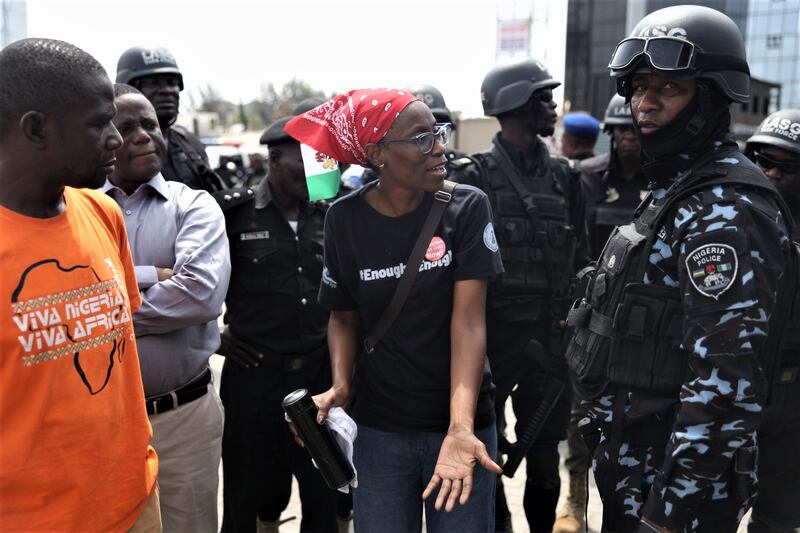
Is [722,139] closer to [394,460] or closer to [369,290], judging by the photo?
[369,290]

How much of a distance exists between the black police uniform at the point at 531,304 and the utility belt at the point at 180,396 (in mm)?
1493

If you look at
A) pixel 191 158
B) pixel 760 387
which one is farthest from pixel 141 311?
pixel 760 387

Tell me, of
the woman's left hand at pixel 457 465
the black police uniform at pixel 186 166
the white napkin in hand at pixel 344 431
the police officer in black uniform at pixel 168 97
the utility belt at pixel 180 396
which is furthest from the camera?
the police officer in black uniform at pixel 168 97

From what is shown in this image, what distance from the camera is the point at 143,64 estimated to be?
14.8 feet

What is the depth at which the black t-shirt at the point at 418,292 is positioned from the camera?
256cm

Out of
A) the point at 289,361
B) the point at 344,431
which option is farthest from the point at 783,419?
the point at 289,361

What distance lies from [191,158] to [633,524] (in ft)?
10.6

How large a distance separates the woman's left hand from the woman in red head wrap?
129 mm

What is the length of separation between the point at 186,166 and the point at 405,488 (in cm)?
254

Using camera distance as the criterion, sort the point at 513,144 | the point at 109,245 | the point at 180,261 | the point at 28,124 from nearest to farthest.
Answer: the point at 28,124, the point at 109,245, the point at 180,261, the point at 513,144

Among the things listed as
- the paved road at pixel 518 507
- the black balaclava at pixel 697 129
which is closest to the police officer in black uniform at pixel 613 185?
the paved road at pixel 518 507

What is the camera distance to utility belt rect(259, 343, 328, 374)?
11.9ft

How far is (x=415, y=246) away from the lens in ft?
8.34

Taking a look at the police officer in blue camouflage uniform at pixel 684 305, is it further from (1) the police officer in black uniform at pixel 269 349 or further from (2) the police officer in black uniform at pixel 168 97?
(2) the police officer in black uniform at pixel 168 97
